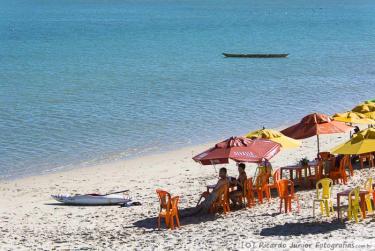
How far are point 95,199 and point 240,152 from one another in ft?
15.3

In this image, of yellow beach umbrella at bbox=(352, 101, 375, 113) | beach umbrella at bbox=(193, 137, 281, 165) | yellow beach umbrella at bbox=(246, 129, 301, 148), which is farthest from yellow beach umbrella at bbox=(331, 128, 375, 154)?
yellow beach umbrella at bbox=(352, 101, 375, 113)

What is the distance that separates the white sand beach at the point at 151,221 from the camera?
14.5 meters

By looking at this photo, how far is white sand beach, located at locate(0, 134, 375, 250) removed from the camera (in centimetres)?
1450

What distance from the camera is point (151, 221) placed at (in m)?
17.6

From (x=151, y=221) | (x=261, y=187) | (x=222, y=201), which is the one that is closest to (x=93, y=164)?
(x=151, y=221)

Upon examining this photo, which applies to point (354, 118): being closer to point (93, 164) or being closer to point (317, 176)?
point (317, 176)

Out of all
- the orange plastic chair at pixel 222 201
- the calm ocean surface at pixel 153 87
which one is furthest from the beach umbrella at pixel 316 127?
the calm ocean surface at pixel 153 87

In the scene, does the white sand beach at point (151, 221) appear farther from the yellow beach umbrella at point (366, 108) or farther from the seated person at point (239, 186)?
the yellow beach umbrella at point (366, 108)

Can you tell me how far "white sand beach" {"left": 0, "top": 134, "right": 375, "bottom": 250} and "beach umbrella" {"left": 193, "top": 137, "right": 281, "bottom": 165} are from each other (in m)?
1.18

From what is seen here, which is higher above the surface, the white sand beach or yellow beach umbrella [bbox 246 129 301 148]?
yellow beach umbrella [bbox 246 129 301 148]

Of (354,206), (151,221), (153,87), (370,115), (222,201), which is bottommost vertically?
(151,221)

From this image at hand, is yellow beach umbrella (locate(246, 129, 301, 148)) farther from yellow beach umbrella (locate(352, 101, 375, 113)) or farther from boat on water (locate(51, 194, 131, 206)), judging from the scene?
yellow beach umbrella (locate(352, 101, 375, 113))

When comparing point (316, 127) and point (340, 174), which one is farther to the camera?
point (316, 127)

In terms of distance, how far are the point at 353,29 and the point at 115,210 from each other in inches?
3649
